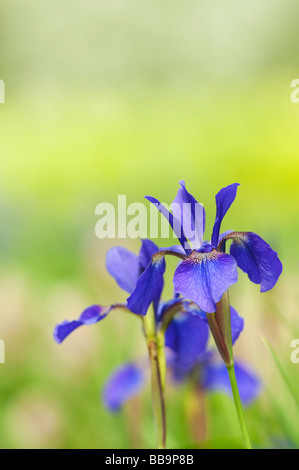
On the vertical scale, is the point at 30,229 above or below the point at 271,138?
below

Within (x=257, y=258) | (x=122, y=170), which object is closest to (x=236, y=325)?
(x=257, y=258)

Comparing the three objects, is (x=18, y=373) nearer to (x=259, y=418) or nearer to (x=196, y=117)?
(x=259, y=418)

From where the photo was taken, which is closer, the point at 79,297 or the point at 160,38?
the point at 79,297

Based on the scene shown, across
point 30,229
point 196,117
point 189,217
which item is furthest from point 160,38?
point 189,217

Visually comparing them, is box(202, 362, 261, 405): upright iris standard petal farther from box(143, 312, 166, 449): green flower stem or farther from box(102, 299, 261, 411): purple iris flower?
box(143, 312, 166, 449): green flower stem

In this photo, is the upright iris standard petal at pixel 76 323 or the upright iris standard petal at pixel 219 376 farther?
the upright iris standard petal at pixel 219 376

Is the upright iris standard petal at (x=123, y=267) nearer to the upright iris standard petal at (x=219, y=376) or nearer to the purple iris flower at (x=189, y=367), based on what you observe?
the purple iris flower at (x=189, y=367)

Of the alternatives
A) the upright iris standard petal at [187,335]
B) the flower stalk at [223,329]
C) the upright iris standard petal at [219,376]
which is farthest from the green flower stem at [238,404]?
the upright iris standard petal at [219,376]
